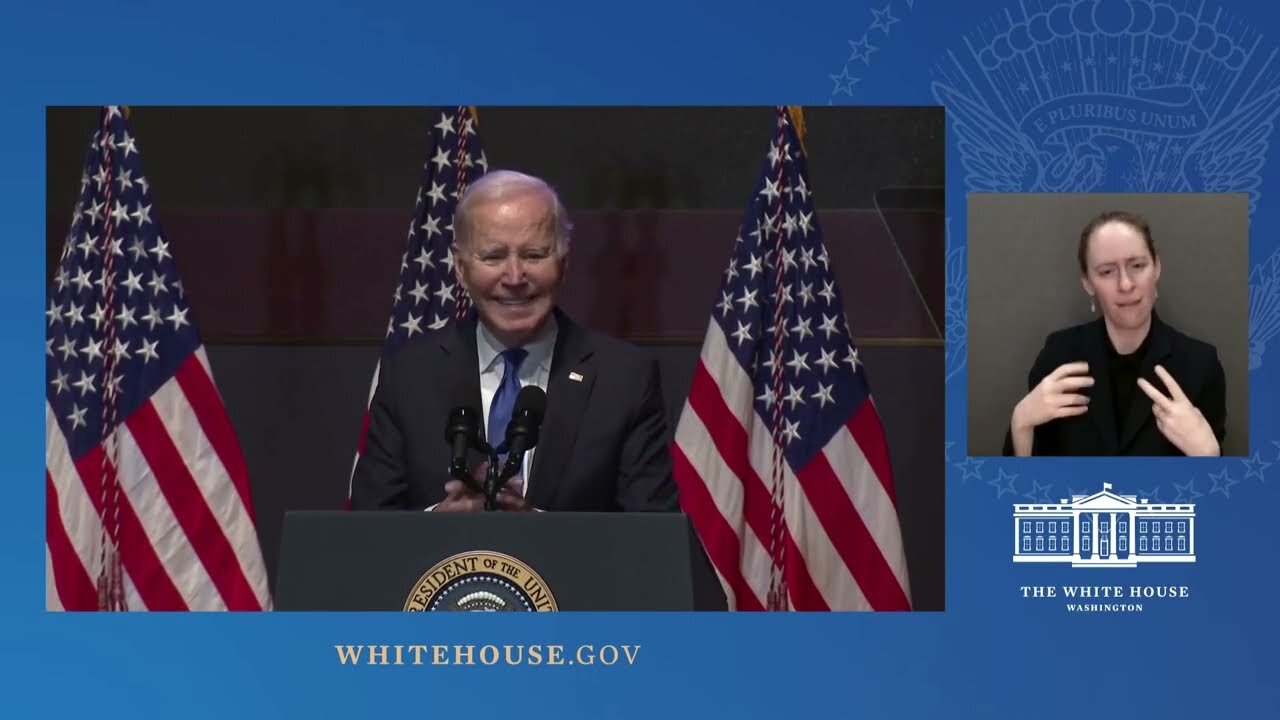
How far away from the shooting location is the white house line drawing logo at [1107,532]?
5.27 metres

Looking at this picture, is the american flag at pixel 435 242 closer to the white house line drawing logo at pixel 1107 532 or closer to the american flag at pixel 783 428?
Answer: the american flag at pixel 783 428

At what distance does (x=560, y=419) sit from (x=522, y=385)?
0.19 metres

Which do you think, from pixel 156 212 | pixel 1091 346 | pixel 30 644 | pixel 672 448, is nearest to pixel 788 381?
pixel 672 448

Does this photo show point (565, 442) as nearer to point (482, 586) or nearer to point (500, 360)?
point (500, 360)

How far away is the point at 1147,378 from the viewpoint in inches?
208

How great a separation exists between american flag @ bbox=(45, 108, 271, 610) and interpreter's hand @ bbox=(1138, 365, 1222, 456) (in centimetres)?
266

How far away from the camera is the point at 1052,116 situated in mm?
5273

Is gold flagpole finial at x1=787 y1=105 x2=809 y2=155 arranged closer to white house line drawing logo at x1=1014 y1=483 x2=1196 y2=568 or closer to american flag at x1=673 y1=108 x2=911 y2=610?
american flag at x1=673 y1=108 x2=911 y2=610

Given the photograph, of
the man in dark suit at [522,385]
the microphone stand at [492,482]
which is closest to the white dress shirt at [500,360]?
the man in dark suit at [522,385]

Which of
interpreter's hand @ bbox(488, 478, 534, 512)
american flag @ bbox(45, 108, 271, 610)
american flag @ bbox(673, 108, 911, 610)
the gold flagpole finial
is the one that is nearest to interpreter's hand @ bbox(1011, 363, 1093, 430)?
american flag @ bbox(673, 108, 911, 610)

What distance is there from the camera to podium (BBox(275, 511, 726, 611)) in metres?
4.57

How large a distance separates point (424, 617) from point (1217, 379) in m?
2.38

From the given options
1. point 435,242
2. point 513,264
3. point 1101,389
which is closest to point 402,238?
point 435,242

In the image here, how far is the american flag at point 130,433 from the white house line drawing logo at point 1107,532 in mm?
2277
